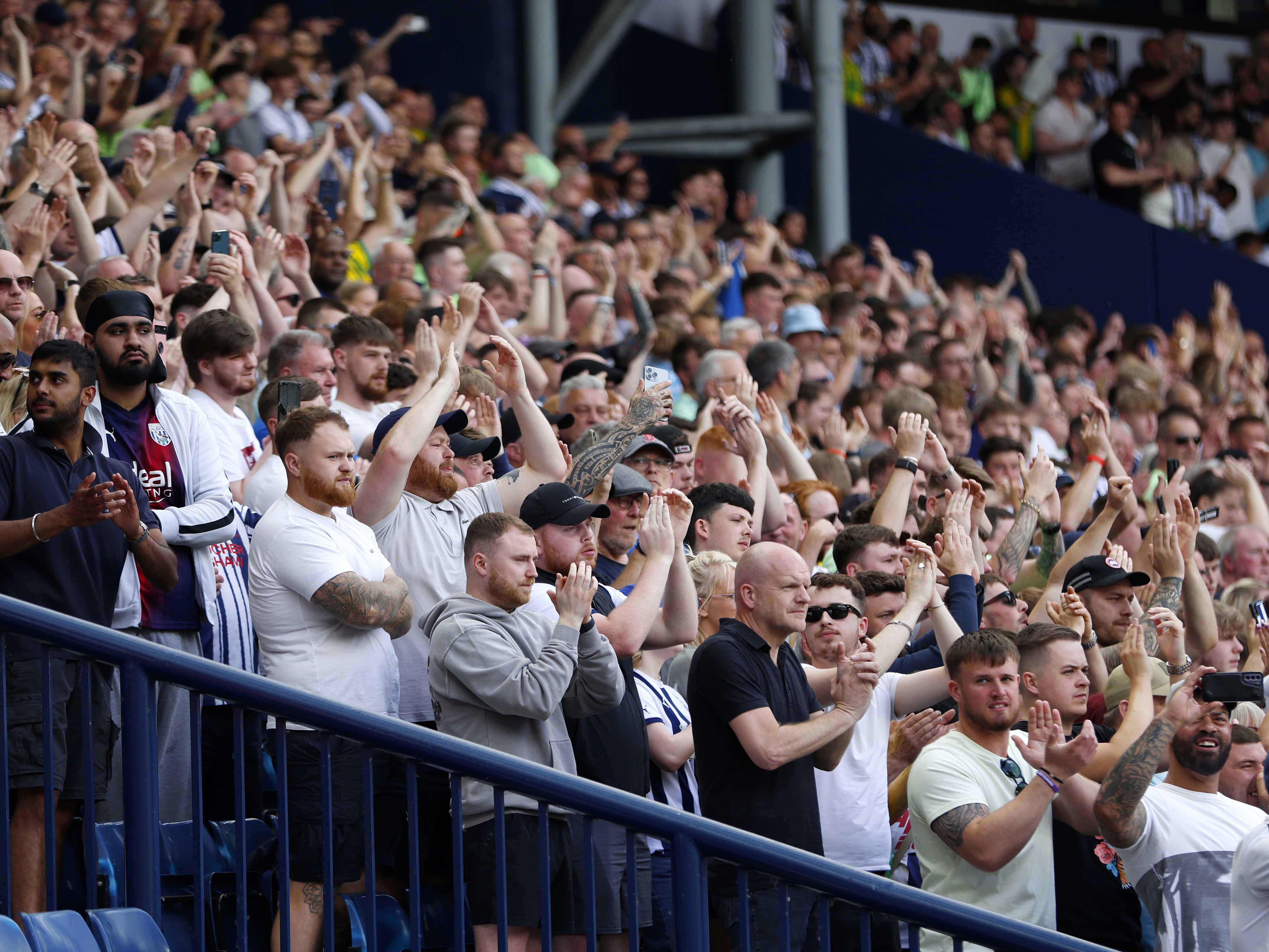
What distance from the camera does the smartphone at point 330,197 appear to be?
30.8 ft

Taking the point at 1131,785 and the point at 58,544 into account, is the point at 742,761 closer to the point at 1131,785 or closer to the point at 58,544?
the point at 1131,785

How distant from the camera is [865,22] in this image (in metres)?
15.4

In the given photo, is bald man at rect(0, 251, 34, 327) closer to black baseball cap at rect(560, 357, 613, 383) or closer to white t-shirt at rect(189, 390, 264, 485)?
white t-shirt at rect(189, 390, 264, 485)

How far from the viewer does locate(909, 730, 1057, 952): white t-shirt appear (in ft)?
14.8

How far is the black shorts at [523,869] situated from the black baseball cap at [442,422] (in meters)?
1.56

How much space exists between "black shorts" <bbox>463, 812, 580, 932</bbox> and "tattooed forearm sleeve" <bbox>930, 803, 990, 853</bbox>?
1.04 metres

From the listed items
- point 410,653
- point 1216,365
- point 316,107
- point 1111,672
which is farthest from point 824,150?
point 410,653

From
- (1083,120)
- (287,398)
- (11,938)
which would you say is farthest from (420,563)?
(1083,120)

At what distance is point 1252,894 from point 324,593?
7.91 ft

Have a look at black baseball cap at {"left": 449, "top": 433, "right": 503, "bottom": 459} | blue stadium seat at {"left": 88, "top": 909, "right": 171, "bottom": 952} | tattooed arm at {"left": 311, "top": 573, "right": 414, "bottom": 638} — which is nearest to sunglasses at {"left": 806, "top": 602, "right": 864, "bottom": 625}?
black baseball cap at {"left": 449, "top": 433, "right": 503, "bottom": 459}

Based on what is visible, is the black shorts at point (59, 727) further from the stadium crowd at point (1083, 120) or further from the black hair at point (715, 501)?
the stadium crowd at point (1083, 120)

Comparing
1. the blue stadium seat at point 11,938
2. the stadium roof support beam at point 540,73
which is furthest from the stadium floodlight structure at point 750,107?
the blue stadium seat at point 11,938

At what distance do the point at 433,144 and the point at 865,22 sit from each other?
6.00 metres

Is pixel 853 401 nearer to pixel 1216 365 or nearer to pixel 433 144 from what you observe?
pixel 433 144
